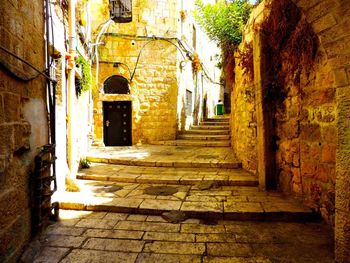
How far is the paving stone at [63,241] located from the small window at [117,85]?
769cm

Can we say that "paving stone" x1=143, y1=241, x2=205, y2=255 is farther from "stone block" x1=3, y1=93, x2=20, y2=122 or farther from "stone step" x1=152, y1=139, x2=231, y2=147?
"stone step" x1=152, y1=139, x2=231, y2=147

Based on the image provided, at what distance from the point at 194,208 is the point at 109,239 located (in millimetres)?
1255

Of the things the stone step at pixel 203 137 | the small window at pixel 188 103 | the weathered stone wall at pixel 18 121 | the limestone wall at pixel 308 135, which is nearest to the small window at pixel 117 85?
the stone step at pixel 203 137

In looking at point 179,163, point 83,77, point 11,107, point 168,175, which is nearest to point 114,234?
point 11,107

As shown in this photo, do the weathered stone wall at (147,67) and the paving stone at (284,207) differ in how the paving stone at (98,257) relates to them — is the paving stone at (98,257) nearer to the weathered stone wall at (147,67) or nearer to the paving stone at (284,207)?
the paving stone at (284,207)

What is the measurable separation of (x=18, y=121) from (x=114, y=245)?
164 centimetres

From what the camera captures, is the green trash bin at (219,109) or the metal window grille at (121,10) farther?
the green trash bin at (219,109)

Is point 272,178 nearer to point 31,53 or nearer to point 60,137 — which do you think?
point 60,137

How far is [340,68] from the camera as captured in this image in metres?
2.08

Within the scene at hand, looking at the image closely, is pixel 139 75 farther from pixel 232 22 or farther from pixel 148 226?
pixel 148 226

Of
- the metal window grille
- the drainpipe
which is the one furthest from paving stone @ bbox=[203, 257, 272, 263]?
the metal window grille

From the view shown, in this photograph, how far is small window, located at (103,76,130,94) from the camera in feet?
32.8

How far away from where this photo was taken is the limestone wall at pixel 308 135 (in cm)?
290

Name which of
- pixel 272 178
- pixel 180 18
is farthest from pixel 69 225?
pixel 180 18
